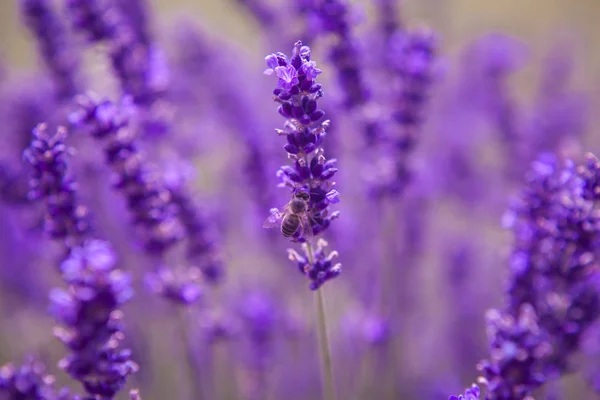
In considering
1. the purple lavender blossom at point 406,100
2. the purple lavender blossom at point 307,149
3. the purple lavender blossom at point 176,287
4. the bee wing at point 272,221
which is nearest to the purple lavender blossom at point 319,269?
the purple lavender blossom at point 307,149

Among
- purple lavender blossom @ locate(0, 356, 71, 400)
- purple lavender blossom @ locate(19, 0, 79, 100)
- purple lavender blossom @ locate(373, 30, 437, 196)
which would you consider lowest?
purple lavender blossom @ locate(0, 356, 71, 400)

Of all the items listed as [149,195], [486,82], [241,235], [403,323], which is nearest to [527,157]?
[486,82]

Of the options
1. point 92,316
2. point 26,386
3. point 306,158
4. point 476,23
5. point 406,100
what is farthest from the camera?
point 476,23

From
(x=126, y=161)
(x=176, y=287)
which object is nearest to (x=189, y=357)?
(x=176, y=287)

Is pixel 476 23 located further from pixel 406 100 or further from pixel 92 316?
pixel 92 316

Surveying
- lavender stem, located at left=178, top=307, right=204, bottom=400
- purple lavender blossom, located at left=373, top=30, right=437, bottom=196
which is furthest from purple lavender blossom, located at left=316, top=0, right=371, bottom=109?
lavender stem, located at left=178, top=307, right=204, bottom=400

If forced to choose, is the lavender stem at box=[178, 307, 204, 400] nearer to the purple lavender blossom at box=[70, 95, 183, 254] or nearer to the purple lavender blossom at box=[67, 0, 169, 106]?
the purple lavender blossom at box=[70, 95, 183, 254]

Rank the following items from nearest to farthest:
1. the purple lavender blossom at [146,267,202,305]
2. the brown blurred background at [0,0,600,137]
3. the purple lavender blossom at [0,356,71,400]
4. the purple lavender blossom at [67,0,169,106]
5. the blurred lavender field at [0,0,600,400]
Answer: the purple lavender blossom at [0,356,71,400]
the blurred lavender field at [0,0,600,400]
the purple lavender blossom at [146,267,202,305]
the purple lavender blossom at [67,0,169,106]
the brown blurred background at [0,0,600,137]
